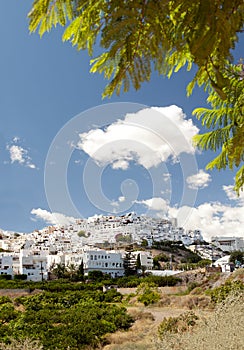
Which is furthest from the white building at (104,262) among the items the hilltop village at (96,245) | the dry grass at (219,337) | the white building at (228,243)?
the white building at (228,243)

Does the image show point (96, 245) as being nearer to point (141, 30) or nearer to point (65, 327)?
point (65, 327)

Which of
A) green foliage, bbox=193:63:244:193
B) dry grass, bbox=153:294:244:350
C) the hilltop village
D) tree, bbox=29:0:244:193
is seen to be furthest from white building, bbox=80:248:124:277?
tree, bbox=29:0:244:193

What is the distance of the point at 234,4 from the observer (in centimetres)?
168

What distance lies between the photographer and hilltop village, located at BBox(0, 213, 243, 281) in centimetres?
4716

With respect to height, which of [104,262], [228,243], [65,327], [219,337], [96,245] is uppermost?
[228,243]

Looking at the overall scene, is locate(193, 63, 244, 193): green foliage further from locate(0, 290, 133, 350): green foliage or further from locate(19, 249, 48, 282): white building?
locate(19, 249, 48, 282): white building

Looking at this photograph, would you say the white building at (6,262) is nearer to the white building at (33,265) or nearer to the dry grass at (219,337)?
the white building at (33,265)

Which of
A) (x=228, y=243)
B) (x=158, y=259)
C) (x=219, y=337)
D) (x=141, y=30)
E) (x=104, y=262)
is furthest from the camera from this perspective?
(x=228, y=243)

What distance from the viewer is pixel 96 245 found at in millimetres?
69438

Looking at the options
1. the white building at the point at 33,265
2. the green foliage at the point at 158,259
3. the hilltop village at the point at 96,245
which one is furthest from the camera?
the green foliage at the point at 158,259

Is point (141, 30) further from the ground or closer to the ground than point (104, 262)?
further from the ground

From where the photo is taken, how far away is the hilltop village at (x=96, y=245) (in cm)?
4716

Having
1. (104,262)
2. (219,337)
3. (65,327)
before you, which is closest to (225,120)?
(219,337)

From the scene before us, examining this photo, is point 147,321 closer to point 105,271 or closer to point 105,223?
point 105,271
